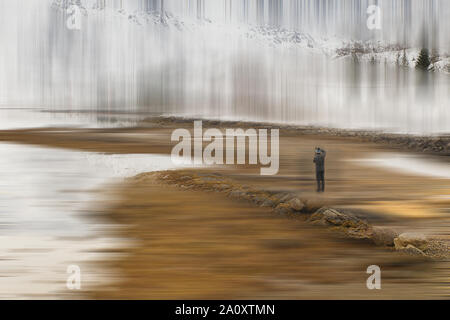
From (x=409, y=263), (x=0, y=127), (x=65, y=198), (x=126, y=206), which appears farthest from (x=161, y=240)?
(x=0, y=127)

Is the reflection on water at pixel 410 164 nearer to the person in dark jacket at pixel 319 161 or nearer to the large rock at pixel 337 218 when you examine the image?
the person in dark jacket at pixel 319 161

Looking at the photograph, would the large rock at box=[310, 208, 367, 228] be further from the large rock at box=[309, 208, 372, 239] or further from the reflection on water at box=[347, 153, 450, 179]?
the reflection on water at box=[347, 153, 450, 179]

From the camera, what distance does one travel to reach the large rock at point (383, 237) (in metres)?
8.01

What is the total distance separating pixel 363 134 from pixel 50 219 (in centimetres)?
2757

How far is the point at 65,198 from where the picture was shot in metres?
12.2

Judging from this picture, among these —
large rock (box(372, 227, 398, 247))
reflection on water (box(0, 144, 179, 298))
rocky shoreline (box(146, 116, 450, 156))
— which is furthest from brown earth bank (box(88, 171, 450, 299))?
rocky shoreline (box(146, 116, 450, 156))

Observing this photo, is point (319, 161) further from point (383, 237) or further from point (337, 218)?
point (383, 237)

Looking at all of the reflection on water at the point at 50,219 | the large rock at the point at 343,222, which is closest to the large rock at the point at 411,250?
the large rock at the point at 343,222

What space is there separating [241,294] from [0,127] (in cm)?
3333

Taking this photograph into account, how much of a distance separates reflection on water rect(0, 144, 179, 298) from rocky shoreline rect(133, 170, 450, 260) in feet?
7.14

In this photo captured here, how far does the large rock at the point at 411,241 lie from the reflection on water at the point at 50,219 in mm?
3962

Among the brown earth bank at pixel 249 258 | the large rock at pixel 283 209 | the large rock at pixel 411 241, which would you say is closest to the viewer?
the brown earth bank at pixel 249 258

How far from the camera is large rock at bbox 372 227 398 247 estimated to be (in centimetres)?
801

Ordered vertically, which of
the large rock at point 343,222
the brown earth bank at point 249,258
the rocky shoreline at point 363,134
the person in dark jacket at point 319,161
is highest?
the rocky shoreline at point 363,134
